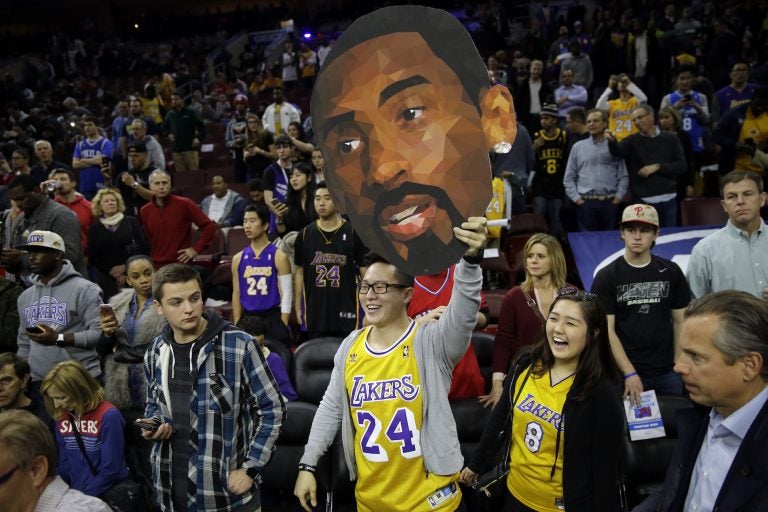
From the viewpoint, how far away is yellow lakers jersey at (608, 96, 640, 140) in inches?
284

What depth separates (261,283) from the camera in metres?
5.03

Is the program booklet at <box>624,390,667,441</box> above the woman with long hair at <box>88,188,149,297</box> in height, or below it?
below

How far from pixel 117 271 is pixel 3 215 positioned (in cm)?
147

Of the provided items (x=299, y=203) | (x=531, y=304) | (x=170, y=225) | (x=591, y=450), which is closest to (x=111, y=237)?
(x=170, y=225)

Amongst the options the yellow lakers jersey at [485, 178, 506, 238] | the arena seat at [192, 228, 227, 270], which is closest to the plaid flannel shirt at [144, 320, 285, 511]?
the yellow lakers jersey at [485, 178, 506, 238]

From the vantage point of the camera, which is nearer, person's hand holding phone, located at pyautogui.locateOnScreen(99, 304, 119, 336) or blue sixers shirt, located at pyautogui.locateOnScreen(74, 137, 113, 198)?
person's hand holding phone, located at pyautogui.locateOnScreen(99, 304, 119, 336)

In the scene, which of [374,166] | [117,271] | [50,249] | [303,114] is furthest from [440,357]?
[303,114]

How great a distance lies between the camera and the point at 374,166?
2.29 meters

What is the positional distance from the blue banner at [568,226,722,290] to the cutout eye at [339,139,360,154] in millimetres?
3615

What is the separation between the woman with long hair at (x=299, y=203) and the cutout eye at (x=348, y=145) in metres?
3.41

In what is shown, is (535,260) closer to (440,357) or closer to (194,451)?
(440,357)

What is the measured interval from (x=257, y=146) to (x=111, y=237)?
327 cm

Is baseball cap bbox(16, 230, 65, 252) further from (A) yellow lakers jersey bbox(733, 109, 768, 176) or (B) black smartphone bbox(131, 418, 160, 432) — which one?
(A) yellow lakers jersey bbox(733, 109, 768, 176)

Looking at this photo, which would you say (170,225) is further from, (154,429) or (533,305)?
(154,429)
